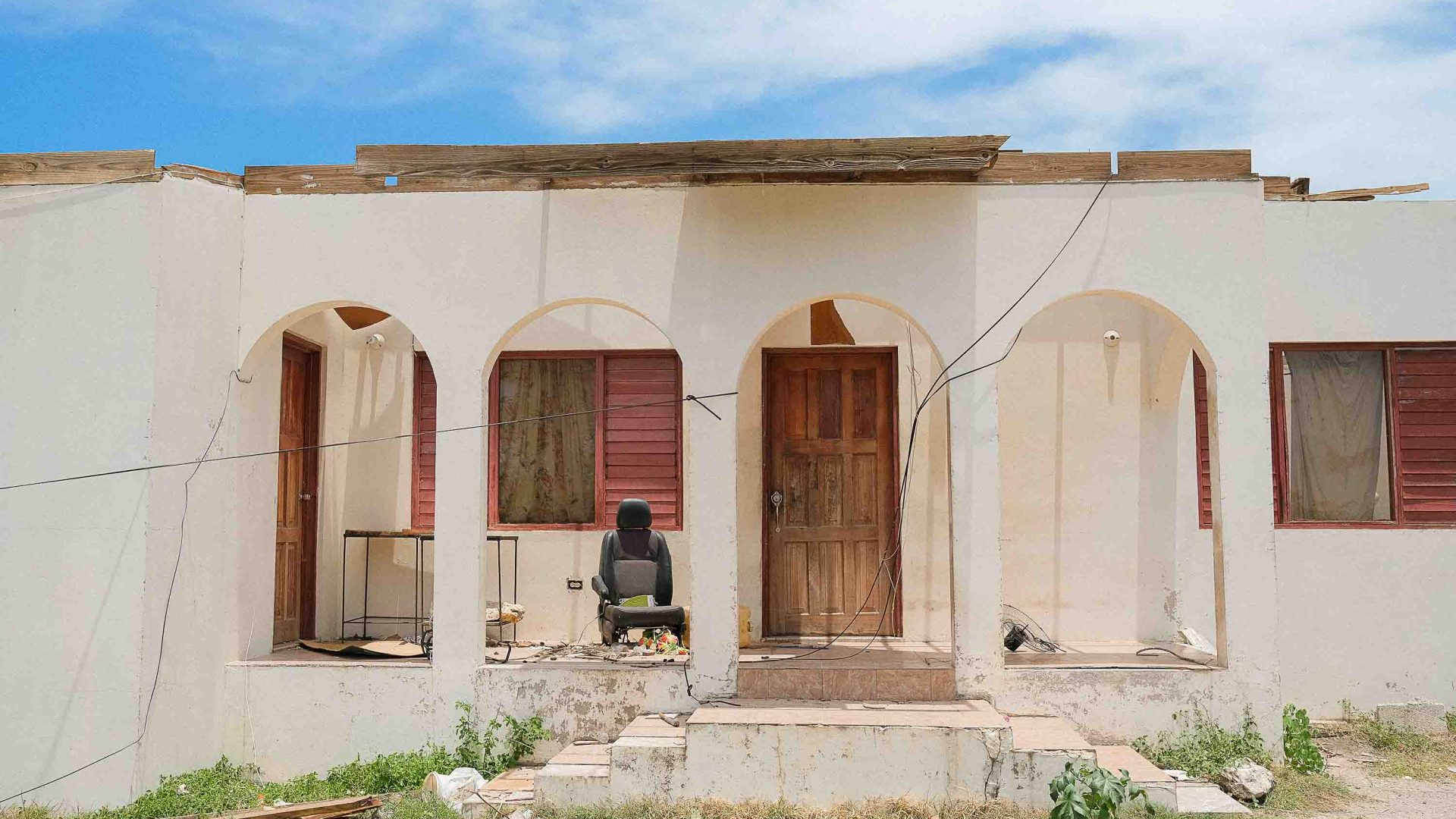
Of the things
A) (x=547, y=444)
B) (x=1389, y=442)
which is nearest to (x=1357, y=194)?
(x=1389, y=442)

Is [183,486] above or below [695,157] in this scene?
below

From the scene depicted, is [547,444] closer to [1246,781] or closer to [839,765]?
[839,765]

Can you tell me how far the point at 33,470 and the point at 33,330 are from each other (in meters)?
0.88

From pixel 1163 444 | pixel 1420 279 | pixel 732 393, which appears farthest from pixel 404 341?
pixel 1420 279

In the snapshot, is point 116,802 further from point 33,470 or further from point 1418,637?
point 1418,637

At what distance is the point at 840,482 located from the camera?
9.93 m

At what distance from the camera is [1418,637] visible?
8891 millimetres

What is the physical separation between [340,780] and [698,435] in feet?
10.2

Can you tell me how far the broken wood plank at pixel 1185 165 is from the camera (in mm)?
7852

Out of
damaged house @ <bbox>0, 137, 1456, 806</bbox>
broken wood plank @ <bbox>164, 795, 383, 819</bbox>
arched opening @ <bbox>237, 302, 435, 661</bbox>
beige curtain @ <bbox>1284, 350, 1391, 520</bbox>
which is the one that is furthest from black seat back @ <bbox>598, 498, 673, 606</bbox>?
beige curtain @ <bbox>1284, 350, 1391, 520</bbox>

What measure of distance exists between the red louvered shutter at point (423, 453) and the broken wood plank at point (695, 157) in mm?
3092

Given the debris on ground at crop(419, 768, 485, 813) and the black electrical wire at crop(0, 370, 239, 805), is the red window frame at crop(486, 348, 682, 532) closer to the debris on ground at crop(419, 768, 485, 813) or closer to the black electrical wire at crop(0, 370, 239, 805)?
the black electrical wire at crop(0, 370, 239, 805)

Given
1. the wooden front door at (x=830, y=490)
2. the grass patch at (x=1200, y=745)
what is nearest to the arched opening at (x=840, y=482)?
the wooden front door at (x=830, y=490)

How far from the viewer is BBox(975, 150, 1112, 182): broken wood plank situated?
7859mm
